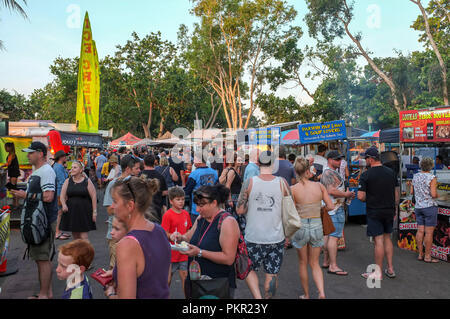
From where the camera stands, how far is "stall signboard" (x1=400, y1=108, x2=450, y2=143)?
725 centimetres

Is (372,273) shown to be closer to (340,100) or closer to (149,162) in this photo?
(149,162)

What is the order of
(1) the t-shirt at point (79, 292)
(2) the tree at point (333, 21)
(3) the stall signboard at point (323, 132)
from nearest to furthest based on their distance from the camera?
1. (1) the t-shirt at point (79, 292)
2. (3) the stall signboard at point (323, 132)
3. (2) the tree at point (333, 21)

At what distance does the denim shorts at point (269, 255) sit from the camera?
392 cm

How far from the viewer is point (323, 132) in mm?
10250

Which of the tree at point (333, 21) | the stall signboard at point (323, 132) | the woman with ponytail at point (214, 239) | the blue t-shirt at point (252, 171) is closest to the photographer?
the woman with ponytail at point (214, 239)

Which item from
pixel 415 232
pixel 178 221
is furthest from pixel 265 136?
pixel 178 221

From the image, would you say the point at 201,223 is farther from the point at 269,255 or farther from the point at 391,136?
the point at 391,136

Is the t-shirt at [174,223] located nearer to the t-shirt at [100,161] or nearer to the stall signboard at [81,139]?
the stall signboard at [81,139]

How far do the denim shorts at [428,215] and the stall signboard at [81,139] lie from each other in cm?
1032

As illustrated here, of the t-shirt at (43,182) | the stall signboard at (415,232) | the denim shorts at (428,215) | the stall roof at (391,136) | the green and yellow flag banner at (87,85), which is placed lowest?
the stall signboard at (415,232)

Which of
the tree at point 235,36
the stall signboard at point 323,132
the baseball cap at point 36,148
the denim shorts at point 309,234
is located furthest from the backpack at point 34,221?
the tree at point 235,36

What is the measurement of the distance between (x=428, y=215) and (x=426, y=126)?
2234mm

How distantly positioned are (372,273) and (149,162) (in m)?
3.99
